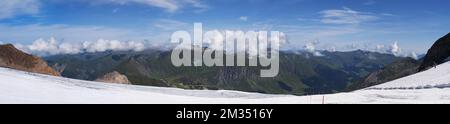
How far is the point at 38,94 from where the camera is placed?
660 inches

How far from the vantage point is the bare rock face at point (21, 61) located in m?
150

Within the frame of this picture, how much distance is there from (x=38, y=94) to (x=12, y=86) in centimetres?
136

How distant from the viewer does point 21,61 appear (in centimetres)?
15838

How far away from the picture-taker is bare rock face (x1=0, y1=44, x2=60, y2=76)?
150500mm
